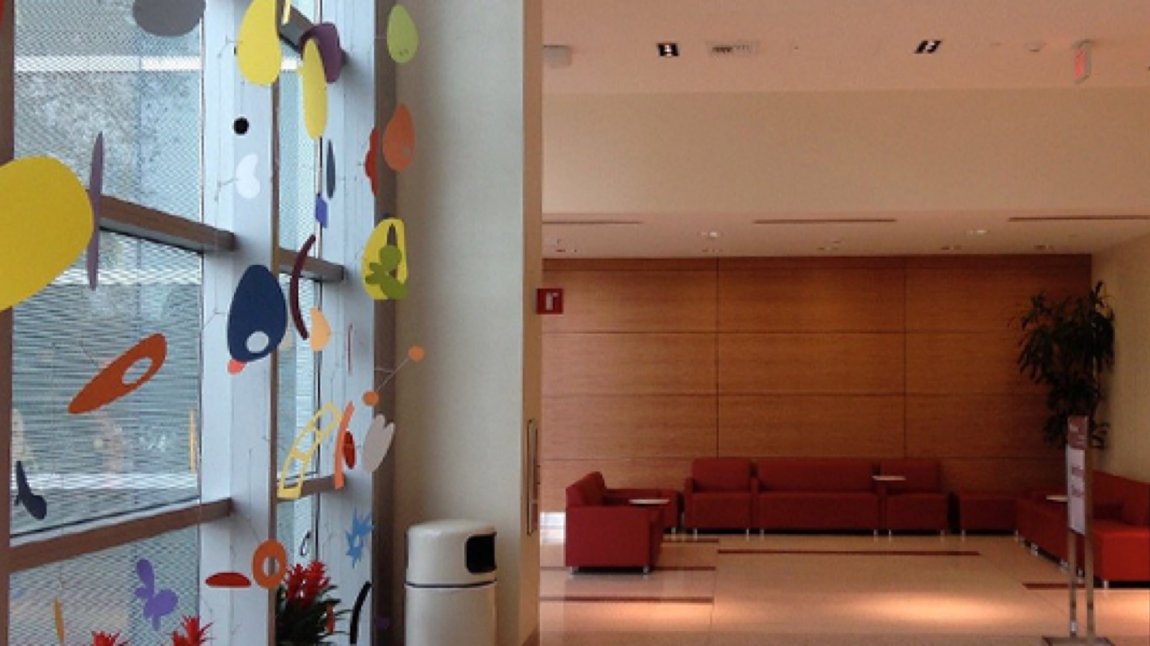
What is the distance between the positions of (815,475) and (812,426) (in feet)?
2.44

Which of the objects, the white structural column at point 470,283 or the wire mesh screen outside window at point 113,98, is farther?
the white structural column at point 470,283

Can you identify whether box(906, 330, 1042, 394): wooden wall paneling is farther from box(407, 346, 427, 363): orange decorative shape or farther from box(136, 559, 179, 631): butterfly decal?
box(136, 559, 179, 631): butterfly decal

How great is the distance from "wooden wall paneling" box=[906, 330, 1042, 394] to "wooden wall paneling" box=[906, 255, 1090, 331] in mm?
127

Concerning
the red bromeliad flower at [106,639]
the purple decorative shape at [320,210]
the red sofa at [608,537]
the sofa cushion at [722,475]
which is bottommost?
the red sofa at [608,537]

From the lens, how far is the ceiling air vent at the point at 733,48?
441 inches

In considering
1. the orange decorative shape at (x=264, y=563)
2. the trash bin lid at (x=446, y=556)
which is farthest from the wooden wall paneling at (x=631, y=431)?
the orange decorative shape at (x=264, y=563)

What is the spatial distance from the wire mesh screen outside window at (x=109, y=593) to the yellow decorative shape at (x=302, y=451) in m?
0.71

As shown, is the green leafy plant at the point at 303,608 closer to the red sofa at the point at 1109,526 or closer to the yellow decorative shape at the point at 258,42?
the yellow decorative shape at the point at 258,42

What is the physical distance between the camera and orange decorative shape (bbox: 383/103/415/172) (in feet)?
25.2

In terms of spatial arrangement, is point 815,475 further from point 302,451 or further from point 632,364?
point 302,451

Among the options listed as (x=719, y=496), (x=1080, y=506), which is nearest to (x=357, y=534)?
(x=1080, y=506)

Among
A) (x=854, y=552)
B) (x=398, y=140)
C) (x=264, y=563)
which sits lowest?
(x=854, y=552)

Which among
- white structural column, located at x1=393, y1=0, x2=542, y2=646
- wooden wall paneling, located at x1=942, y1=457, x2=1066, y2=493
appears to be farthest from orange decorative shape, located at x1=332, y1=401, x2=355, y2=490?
wooden wall paneling, located at x1=942, y1=457, x2=1066, y2=493

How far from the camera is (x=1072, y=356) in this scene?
1741 cm
